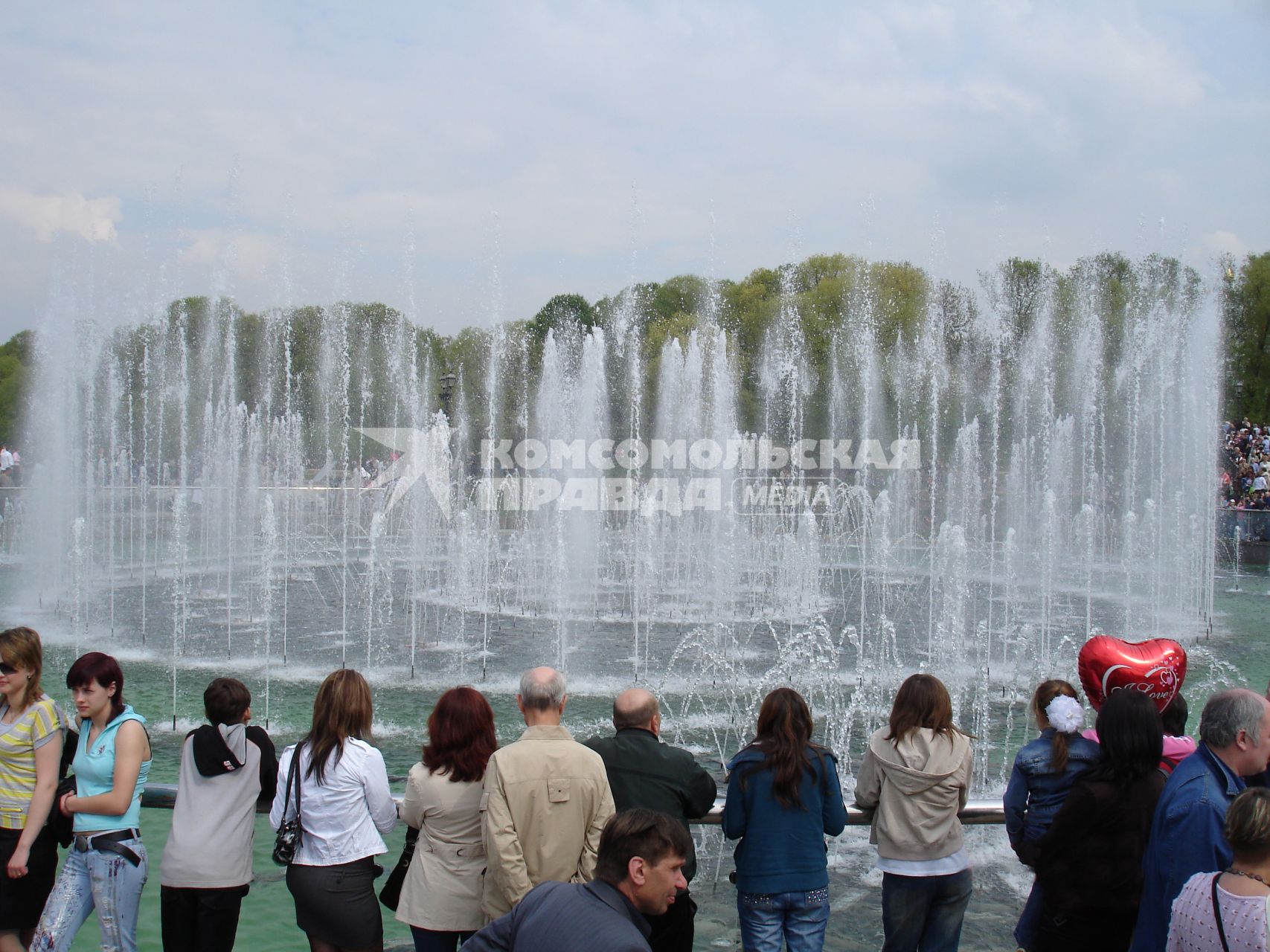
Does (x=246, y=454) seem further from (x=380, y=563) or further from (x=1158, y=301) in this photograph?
(x=1158, y=301)

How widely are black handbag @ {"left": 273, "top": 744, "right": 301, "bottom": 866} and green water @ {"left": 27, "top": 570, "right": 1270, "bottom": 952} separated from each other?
1420mm

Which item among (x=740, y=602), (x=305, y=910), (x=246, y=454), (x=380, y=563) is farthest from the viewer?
(x=246, y=454)

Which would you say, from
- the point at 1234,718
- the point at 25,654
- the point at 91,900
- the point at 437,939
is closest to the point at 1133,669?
the point at 1234,718

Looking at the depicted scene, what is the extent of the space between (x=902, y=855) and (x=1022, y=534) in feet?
72.1

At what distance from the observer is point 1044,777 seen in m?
3.29

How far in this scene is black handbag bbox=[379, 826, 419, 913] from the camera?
345 cm

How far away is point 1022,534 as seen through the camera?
953 inches

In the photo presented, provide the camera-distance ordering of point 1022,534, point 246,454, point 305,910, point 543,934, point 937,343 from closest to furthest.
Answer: point 543,934, point 305,910, point 1022,534, point 246,454, point 937,343

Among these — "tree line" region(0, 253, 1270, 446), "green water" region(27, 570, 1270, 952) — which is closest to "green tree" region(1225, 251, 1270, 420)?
"tree line" region(0, 253, 1270, 446)

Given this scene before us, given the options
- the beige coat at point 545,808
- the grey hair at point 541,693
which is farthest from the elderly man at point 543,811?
the grey hair at point 541,693

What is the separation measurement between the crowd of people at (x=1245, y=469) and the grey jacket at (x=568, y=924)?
87.2 feet

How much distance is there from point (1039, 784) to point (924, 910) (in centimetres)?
65

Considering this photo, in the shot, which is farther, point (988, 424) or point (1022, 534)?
point (988, 424)

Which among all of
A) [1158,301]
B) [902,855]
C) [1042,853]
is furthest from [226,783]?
[1158,301]
